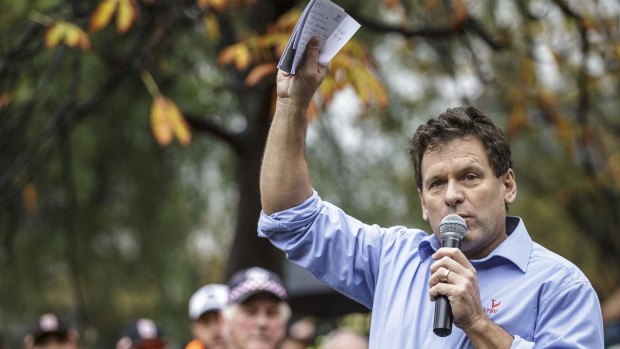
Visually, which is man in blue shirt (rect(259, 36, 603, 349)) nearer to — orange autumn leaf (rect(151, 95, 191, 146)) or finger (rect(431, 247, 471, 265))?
finger (rect(431, 247, 471, 265))

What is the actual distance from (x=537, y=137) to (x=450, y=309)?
41.1 feet

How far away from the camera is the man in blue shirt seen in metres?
2.85

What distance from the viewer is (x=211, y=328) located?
666 centimetres

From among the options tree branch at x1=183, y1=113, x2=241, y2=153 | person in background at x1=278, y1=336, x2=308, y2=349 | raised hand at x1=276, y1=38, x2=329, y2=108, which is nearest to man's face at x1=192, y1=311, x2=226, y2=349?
person in background at x1=278, y1=336, x2=308, y2=349

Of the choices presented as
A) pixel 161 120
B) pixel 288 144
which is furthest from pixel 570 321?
pixel 161 120

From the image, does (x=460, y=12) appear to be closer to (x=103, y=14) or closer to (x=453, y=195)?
(x=103, y=14)

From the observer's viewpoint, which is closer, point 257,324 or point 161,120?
point 257,324

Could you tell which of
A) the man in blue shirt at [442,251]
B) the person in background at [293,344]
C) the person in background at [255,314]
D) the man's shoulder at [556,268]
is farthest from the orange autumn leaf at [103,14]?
the man's shoulder at [556,268]

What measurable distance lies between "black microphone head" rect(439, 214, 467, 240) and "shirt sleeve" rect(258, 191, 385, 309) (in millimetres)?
423

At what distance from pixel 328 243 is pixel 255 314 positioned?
2.64 metres

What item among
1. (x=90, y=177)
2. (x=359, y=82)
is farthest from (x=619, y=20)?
(x=90, y=177)

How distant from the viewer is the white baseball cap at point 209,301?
6.68 metres

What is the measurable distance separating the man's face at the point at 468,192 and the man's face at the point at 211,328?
3688 mm

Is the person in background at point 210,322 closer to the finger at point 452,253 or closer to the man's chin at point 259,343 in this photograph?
the man's chin at point 259,343
